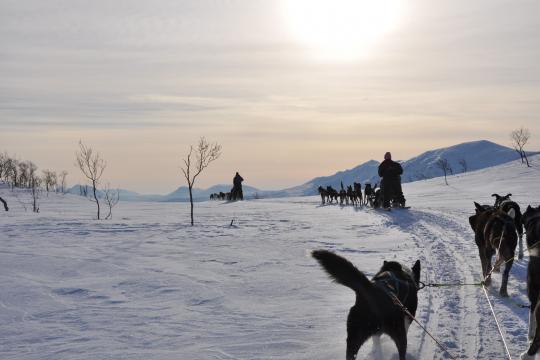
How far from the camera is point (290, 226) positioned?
600 inches

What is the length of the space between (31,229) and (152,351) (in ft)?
34.4

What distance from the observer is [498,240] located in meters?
6.15

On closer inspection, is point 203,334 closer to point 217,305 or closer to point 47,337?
point 217,305

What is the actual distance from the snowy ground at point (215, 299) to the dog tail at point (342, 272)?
1.02 meters

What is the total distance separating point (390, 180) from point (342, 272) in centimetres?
1740

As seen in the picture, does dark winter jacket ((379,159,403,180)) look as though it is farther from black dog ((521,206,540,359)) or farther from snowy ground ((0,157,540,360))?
black dog ((521,206,540,359))

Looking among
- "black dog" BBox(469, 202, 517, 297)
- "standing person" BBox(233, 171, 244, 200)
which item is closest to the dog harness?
"black dog" BBox(469, 202, 517, 297)

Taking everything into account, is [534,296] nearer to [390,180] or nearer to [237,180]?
[390,180]

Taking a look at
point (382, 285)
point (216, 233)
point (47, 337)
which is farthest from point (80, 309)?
point (216, 233)

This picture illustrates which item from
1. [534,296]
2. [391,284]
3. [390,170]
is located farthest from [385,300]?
[390,170]

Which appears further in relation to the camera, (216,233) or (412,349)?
(216,233)

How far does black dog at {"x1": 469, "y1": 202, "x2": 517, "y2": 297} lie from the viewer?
232 inches

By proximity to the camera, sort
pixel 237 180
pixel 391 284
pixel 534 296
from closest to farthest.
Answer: pixel 391 284 < pixel 534 296 < pixel 237 180

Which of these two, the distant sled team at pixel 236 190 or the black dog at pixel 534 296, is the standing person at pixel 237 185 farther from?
the black dog at pixel 534 296
